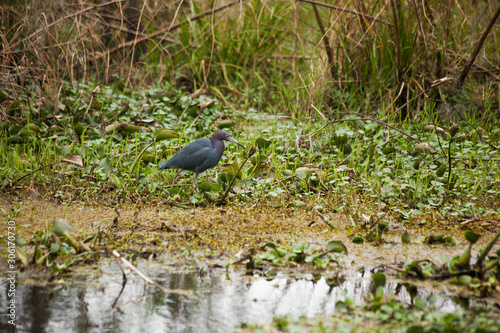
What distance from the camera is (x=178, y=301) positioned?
8.16 ft

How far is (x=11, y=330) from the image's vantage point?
7.37 ft

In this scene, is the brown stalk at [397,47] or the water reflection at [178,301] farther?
the brown stalk at [397,47]

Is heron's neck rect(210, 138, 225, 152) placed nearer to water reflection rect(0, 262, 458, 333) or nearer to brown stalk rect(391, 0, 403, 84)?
water reflection rect(0, 262, 458, 333)

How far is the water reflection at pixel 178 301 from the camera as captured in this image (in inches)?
91.0

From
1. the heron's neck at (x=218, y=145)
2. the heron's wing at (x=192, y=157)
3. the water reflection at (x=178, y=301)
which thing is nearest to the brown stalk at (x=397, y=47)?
the heron's neck at (x=218, y=145)

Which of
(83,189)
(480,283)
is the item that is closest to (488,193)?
(480,283)

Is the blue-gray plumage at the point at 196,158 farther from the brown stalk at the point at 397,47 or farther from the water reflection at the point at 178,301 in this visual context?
the brown stalk at the point at 397,47

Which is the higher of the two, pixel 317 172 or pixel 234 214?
pixel 317 172

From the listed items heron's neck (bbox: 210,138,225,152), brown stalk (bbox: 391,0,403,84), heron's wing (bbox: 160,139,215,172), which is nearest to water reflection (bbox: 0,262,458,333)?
heron's wing (bbox: 160,139,215,172)

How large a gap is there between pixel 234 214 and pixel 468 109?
10.9 ft

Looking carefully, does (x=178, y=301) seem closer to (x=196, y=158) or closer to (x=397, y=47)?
(x=196, y=158)

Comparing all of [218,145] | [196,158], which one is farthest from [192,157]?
[218,145]

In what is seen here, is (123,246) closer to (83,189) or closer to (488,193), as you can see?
(83,189)

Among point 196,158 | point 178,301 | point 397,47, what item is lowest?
point 178,301
